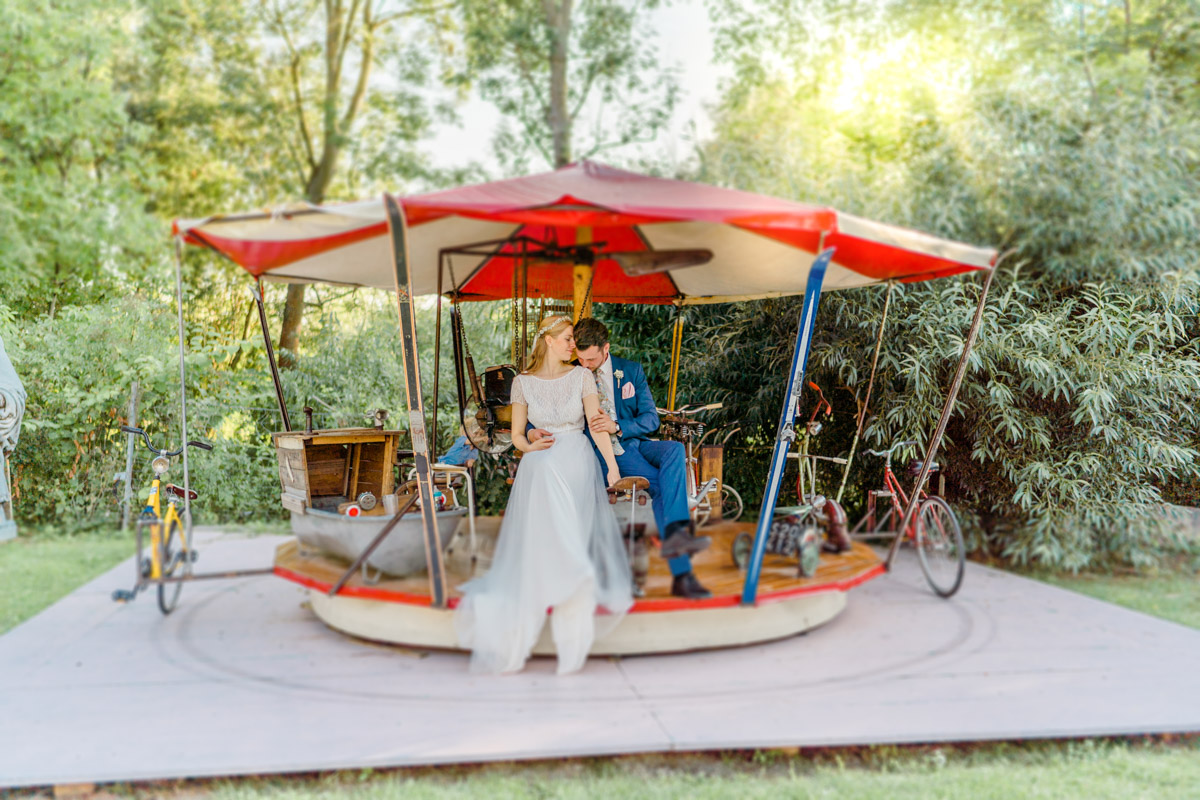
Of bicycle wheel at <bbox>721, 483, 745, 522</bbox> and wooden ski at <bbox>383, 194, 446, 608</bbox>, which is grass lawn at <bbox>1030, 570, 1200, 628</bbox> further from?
wooden ski at <bbox>383, 194, 446, 608</bbox>

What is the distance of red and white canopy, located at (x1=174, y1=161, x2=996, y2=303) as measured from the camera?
3.72 m

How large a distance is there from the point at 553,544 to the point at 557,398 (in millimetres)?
804

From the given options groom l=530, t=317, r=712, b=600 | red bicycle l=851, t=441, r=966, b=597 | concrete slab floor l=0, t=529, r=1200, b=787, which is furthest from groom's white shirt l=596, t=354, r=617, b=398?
concrete slab floor l=0, t=529, r=1200, b=787

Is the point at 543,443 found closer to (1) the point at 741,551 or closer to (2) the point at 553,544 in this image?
(2) the point at 553,544

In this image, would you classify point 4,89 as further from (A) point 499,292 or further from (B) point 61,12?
(A) point 499,292

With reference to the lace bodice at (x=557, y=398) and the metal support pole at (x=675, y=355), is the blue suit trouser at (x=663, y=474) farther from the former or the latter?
the metal support pole at (x=675, y=355)

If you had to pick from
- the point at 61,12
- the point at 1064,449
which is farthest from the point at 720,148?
the point at 61,12

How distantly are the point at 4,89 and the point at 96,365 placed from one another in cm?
558

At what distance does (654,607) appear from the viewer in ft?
13.1

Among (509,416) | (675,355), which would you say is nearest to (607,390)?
(509,416)

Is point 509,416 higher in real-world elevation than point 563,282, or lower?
lower

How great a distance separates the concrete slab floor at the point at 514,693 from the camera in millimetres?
3248

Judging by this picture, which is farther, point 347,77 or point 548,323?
point 347,77

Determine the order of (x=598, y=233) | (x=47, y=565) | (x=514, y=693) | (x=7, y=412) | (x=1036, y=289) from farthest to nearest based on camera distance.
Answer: (x=1036, y=289) → (x=47, y=565) → (x=7, y=412) → (x=598, y=233) → (x=514, y=693)
